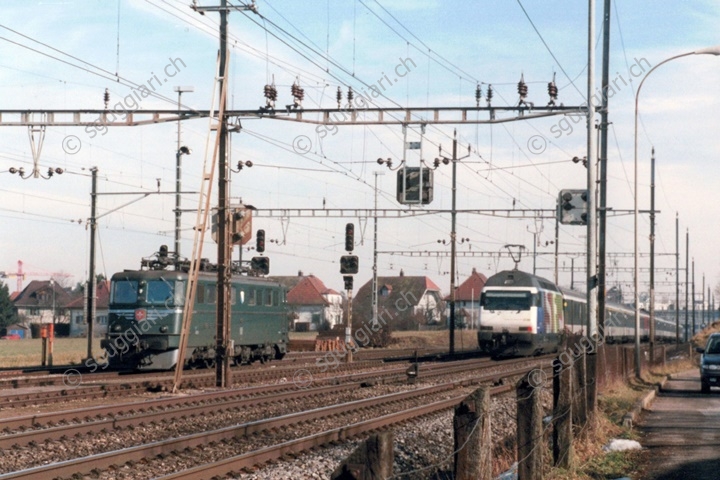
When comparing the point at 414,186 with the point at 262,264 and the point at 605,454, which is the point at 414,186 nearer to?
the point at 605,454

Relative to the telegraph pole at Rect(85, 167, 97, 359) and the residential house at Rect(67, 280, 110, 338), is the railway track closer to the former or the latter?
the telegraph pole at Rect(85, 167, 97, 359)

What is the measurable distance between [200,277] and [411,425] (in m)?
13.6

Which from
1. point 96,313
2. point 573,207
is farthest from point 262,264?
point 96,313

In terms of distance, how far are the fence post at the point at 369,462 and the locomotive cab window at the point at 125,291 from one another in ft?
80.3

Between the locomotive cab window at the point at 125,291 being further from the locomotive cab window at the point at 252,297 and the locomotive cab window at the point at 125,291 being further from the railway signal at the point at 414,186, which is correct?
the railway signal at the point at 414,186

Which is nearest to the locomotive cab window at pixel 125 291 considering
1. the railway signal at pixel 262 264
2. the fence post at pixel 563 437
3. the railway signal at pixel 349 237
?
the railway signal at pixel 262 264

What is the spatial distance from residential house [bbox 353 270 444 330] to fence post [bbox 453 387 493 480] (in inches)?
3571

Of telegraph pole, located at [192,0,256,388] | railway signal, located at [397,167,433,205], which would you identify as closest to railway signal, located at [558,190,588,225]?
railway signal, located at [397,167,433,205]

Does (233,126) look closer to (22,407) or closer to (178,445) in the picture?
(22,407)

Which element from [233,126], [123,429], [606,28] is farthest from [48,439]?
[606,28]

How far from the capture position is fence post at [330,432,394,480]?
4727 millimetres

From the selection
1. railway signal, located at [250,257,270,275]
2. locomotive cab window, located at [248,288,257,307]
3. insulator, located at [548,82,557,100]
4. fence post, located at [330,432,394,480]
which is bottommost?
fence post, located at [330,432,394,480]

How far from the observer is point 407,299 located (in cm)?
10125

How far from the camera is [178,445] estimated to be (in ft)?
41.7
